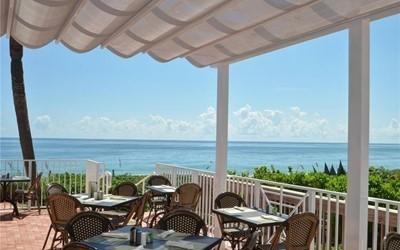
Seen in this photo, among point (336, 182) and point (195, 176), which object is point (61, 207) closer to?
point (195, 176)

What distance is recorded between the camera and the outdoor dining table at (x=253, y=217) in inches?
185

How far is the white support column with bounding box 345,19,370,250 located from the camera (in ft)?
13.7

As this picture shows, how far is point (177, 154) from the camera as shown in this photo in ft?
166

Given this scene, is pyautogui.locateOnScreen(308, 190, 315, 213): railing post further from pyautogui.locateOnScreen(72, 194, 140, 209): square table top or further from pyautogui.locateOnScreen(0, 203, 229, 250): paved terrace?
pyautogui.locateOnScreen(72, 194, 140, 209): square table top

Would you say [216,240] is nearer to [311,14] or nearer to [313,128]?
[311,14]

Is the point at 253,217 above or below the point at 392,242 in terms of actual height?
below

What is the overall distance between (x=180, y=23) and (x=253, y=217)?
2314mm

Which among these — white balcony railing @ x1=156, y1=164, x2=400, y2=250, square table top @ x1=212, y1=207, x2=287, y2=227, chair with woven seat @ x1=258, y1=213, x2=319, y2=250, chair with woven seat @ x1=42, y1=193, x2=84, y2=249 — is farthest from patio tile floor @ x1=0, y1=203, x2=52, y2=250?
chair with woven seat @ x1=258, y1=213, x2=319, y2=250

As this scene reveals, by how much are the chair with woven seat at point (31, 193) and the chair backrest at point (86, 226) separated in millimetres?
5198

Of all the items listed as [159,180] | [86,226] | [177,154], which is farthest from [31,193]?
[177,154]

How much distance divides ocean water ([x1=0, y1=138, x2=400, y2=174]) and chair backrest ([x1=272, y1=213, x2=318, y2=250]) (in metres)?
38.7

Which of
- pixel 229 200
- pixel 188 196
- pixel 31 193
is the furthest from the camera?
pixel 31 193

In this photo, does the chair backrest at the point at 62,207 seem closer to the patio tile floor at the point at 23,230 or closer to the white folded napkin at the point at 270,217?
the patio tile floor at the point at 23,230

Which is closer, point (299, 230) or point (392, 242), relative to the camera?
point (392, 242)
